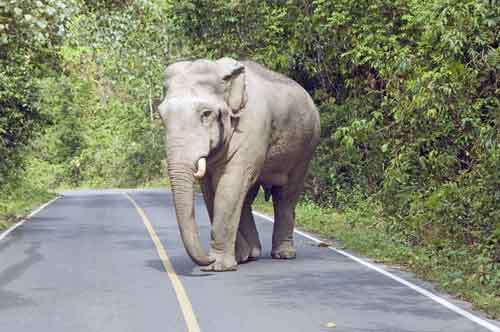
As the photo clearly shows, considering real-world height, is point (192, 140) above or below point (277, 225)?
above

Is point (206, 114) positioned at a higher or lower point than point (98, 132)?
higher

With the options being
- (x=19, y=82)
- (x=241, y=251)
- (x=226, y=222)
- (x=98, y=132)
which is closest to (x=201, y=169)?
(x=226, y=222)

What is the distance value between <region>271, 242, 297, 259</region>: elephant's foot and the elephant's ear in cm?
244

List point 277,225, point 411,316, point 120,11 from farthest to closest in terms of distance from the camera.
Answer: point 120,11 < point 277,225 < point 411,316

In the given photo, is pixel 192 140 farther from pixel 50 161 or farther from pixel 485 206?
pixel 50 161

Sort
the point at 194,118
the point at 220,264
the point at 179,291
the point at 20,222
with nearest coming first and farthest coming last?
1. the point at 179,291
2. the point at 194,118
3. the point at 220,264
4. the point at 20,222

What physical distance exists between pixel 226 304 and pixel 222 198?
3.20 meters

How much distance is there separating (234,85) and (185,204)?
6.38ft

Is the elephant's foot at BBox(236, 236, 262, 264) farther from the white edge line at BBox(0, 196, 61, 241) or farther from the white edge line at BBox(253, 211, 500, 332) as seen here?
the white edge line at BBox(0, 196, 61, 241)

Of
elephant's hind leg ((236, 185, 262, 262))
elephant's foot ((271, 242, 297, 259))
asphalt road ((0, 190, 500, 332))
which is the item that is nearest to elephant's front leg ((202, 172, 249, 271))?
asphalt road ((0, 190, 500, 332))

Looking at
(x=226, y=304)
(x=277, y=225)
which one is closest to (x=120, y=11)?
(x=277, y=225)

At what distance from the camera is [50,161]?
257ft

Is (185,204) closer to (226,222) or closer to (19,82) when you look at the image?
(226,222)

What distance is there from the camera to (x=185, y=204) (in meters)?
14.4
